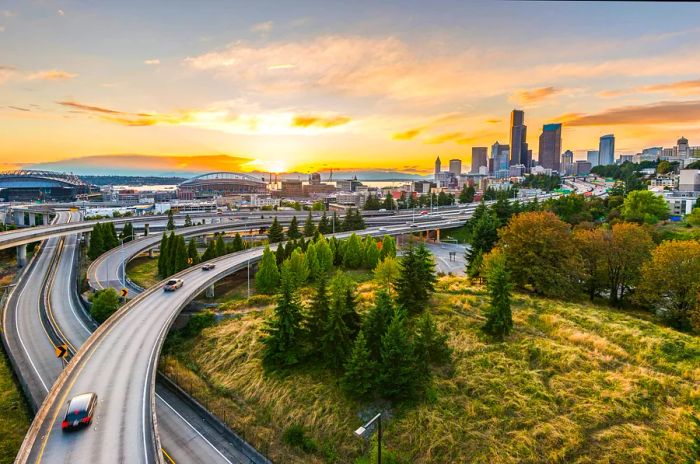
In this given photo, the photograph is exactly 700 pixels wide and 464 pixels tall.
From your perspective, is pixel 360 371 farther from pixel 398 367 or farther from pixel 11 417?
pixel 11 417

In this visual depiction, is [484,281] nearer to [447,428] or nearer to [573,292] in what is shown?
[573,292]

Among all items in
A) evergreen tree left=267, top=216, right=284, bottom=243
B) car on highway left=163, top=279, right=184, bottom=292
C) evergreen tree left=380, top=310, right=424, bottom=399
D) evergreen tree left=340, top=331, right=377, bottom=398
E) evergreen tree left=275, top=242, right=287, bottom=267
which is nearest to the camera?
evergreen tree left=380, top=310, right=424, bottom=399

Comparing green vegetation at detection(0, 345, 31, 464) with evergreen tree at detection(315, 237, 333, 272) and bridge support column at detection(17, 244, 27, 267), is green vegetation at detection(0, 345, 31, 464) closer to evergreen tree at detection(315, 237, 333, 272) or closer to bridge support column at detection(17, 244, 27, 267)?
evergreen tree at detection(315, 237, 333, 272)

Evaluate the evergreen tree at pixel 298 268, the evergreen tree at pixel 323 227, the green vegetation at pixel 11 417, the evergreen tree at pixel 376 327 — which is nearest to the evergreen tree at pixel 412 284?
the evergreen tree at pixel 376 327

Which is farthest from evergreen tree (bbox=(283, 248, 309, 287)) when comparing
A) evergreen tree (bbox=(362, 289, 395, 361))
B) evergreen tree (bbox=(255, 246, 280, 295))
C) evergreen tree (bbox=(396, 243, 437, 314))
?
evergreen tree (bbox=(362, 289, 395, 361))

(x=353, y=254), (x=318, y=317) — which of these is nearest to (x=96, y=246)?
(x=353, y=254)

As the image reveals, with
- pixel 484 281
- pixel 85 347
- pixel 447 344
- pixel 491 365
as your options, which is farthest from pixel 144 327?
pixel 484 281

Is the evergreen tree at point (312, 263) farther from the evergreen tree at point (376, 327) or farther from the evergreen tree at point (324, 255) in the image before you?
the evergreen tree at point (376, 327)
